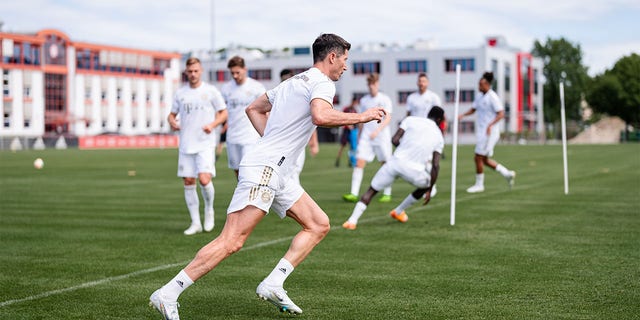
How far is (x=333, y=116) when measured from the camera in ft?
18.9

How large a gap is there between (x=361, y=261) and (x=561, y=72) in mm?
121391

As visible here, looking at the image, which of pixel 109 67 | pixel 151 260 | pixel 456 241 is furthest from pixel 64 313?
pixel 109 67

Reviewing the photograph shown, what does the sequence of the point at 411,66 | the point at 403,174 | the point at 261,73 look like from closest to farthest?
the point at 403,174 < the point at 411,66 < the point at 261,73

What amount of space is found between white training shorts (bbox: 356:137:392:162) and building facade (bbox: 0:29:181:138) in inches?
2743

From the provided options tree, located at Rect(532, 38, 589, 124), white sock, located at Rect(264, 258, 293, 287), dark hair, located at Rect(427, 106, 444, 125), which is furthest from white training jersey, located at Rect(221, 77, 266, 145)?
tree, located at Rect(532, 38, 589, 124)

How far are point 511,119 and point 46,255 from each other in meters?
97.5

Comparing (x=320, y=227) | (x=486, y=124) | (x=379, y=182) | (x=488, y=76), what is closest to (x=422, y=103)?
(x=488, y=76)

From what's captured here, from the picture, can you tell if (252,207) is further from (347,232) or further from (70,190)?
(70,190)

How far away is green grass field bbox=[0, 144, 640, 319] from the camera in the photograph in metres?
6.53

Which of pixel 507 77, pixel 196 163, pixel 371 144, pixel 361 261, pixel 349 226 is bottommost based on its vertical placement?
pixel 361 261

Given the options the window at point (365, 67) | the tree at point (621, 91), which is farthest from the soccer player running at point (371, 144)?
the tree at point (621, 91)

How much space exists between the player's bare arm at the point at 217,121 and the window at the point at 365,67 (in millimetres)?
91244

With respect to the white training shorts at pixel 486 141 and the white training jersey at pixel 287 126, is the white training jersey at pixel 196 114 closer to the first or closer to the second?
the white training jersey at pixel 287 126

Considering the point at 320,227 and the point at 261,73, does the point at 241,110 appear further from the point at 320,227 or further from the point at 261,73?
the point at 261,73
